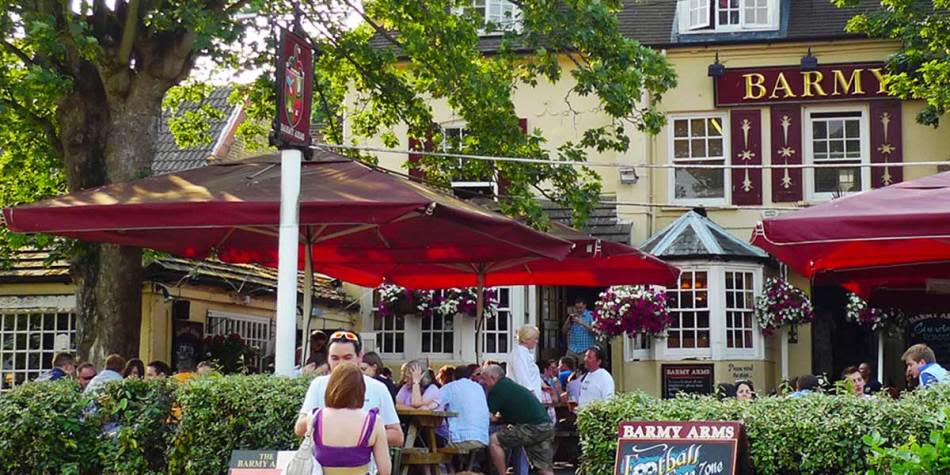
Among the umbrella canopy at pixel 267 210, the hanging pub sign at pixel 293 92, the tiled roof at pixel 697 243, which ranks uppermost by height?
the hanging pub sign at pixel 293 92

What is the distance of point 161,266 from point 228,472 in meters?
9.78

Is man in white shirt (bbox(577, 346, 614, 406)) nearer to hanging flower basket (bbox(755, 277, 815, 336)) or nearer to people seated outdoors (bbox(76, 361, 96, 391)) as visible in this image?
people seated outdoors (bbox(76, 361, 96, 391))

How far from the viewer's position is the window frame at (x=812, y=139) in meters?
23.0

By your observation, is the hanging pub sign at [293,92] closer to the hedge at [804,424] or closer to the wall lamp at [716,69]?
the hedge at [804,424]

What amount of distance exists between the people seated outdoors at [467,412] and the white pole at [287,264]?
2916 mm

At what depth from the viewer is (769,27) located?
23828 mm

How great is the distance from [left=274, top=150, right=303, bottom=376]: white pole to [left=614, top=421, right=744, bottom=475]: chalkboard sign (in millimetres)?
2871

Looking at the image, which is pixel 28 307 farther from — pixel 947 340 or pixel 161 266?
pixel 947 340

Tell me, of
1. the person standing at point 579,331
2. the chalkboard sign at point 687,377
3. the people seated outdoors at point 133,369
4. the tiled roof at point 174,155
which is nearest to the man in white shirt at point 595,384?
the person standing at point 579,331

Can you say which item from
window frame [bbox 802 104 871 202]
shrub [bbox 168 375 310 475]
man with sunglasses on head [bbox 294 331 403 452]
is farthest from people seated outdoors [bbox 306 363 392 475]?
window frame [bbox 802 104 871 202]

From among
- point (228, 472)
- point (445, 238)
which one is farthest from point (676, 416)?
point (445, 238)

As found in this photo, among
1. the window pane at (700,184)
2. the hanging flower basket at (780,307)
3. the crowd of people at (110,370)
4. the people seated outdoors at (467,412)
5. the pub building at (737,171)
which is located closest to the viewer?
the crowd of people at (110,370)

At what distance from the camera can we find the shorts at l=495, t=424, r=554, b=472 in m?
13.7

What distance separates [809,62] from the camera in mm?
23094
